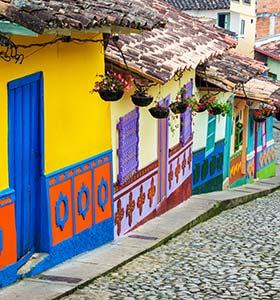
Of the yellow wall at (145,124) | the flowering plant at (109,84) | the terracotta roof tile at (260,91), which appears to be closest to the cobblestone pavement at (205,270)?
the yellow wall at (145,124)

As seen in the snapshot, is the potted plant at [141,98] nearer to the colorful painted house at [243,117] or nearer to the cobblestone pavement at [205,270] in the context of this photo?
the cobblestone pavement at [205,270]

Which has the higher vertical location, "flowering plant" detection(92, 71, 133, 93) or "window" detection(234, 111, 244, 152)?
"flowering plant" detection(92, 71, 133, 93)

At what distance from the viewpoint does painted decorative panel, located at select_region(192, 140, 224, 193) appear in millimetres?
18688

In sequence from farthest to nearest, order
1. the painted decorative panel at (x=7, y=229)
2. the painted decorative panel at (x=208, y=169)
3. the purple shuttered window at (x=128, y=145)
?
the painted decorative panel at (x=208, y=169), the purple shuttered window at (x=128, y=145), the painted decorative panel at (x=7, y=229)

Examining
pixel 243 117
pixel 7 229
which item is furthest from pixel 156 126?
pixel 243 117

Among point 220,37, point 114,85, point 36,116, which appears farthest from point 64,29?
point 220,37

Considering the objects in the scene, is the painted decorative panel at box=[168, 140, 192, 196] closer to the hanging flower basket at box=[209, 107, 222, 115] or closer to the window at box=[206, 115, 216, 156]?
the hanging flower basket at box=[209, 107, 222, 115]

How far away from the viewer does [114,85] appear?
34.3 ft

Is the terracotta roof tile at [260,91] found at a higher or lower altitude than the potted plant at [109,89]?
lower

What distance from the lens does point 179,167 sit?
1666cm

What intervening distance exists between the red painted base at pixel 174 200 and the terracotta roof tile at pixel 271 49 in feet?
69.8

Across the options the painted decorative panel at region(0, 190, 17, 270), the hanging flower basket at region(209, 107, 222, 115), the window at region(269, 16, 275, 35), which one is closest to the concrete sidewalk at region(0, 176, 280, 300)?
the painted decorative panel at region(0, 190, 17, 270)

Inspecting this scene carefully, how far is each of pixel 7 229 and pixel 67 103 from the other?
1995 millimetres

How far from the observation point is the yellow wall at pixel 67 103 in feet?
29.0
